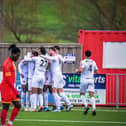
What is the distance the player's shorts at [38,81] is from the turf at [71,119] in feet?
3.54

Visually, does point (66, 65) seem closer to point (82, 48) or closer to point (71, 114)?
point (82, 48)

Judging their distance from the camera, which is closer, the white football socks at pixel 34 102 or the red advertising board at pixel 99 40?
the white football socks at pixel 34 102

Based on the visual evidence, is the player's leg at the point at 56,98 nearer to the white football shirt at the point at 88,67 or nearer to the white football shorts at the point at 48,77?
the white football shorts at the point at 48,77

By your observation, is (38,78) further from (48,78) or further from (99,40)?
(99,40)

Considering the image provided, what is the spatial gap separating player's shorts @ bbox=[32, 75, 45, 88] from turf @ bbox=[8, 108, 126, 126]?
42.5 inches

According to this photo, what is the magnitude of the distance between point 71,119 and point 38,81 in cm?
356

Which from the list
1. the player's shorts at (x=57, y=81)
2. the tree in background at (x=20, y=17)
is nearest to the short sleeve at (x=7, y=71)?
the player's shorts at (x=57, y=81)

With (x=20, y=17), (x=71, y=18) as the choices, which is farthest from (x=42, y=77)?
(x=71, y=18)

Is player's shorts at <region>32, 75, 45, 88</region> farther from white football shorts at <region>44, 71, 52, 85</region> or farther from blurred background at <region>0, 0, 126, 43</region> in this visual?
blurred background at <region>0, 0, 126, 43</region>

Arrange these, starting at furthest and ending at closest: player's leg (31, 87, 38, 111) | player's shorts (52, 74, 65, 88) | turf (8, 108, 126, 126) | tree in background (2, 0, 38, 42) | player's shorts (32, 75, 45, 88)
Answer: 1. tree in background (2, 0, 38, 42)
2. player's leg (31, 87, 38, 111)
3. player's shorts (52, 74, 65, 88)
4. player's shorts (32, 75, 45, 88)
5. turf (8, 108, 126, 126)

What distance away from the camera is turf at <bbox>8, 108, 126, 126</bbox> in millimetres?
19797

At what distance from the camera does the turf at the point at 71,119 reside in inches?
779

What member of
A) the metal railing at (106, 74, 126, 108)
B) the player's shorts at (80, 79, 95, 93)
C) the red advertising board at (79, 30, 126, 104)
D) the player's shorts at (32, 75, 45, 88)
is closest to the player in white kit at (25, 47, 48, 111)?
the player's shorts at (32, 75, 45, 88)

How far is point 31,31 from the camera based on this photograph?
41344 millimetres
